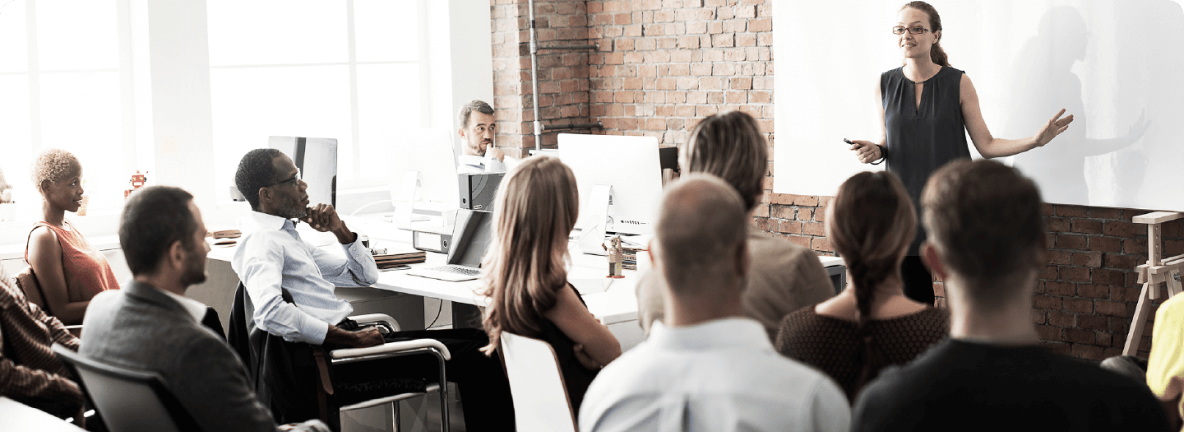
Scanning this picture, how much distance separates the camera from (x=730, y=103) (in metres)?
5.73

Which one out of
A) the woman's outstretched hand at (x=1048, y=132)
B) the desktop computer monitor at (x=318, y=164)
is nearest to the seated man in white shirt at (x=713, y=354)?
the woman's outstretched hand at (x=1048, y=132)

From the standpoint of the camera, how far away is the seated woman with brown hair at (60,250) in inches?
127

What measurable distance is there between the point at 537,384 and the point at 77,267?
5.99 ft

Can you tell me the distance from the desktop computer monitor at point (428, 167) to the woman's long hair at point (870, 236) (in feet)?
9.84

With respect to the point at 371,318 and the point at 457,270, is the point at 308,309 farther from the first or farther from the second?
the point at 457,270

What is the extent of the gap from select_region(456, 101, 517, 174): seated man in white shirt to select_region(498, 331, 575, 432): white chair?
9.86 ft

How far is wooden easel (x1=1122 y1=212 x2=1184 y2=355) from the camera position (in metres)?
3.69

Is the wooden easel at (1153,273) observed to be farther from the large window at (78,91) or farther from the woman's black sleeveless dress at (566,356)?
the large window at (78,91)

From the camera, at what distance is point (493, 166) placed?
5.31 metres

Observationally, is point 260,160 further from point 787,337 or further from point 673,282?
point 673,282

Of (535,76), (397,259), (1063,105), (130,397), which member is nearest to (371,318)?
(397,259)

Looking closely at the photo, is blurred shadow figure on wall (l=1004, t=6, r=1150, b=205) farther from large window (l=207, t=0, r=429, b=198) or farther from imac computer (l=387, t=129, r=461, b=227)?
large window (l=207, t=0, r=429, b=198)

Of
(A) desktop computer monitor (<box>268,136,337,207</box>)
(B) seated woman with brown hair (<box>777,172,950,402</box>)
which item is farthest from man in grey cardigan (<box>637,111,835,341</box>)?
(A) desktop computer monitor (<box>268,136,337,207</box>)

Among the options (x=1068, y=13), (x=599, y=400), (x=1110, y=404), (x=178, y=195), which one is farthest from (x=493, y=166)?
(x=1110, y=404)
